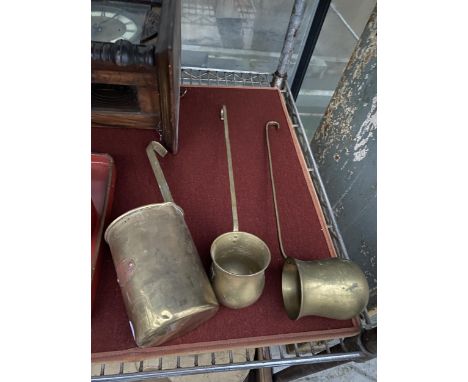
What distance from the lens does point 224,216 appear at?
0.88 m

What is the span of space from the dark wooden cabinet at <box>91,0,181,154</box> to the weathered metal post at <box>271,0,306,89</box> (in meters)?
0.42

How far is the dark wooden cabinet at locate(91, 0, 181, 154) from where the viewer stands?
0.68 m

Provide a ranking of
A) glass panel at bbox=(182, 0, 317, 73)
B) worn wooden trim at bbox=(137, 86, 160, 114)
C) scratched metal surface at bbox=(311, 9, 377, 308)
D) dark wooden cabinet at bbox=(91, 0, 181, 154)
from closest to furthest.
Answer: dark wooden cabinet at bbox=(91, 0, 181, 154) → worn wooden trim at bbox=(137, 86, 160, 114) → scratched metal surface at bbox=(311, 9, 377, 308) → glass panel at bbox=(182, 0, 317, 73)

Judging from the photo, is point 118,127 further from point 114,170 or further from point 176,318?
point 176,318

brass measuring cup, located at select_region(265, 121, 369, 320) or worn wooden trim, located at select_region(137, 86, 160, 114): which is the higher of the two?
worn wooden trim, located at select_region(137, 86, 160, 114)

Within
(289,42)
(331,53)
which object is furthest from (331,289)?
(331,53)

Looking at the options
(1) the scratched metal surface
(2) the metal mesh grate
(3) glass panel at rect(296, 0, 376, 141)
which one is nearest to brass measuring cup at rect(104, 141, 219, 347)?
(1) the scratched metal surface

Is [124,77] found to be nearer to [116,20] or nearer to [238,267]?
[116,20]

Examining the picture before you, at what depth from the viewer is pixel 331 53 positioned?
63.3 inches

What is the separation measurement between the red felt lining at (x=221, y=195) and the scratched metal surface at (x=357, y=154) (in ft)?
0.59

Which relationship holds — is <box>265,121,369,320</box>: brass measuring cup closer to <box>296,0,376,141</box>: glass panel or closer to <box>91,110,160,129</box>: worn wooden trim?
<box>91,110,160,129</box>: worn wooden trim

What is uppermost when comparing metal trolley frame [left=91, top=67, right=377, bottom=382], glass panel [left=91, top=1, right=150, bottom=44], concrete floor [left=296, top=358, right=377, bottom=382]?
glass panel [left=91, top=1, right=150, bottom=44]

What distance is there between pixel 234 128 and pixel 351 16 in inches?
27.0

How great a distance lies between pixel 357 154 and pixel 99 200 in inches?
29.0
